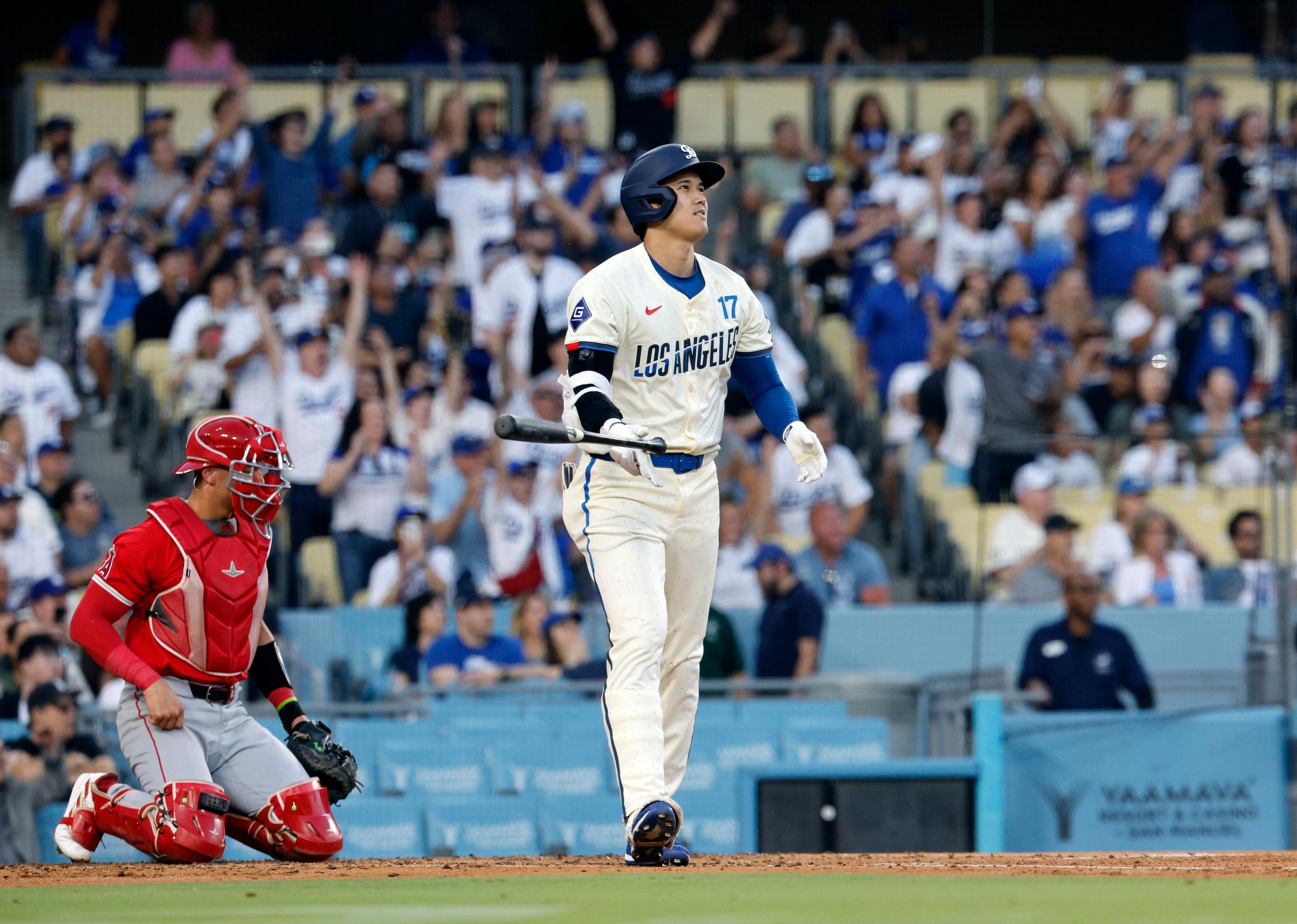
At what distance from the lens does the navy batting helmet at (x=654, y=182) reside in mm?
5098

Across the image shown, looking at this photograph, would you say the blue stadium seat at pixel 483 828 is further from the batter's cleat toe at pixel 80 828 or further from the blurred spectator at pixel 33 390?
the blurred spectator at pixel 33 390

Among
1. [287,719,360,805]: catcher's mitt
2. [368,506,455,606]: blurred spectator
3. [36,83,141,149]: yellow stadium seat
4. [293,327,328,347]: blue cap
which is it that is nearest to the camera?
[287,719,360,805]: catcher's mitt

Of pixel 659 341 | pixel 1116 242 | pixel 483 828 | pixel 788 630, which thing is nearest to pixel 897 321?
pixel 1116 242

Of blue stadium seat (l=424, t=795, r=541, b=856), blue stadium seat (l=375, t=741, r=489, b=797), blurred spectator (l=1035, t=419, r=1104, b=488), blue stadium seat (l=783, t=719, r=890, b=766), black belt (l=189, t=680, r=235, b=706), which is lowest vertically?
blue stadium seat (l=424, t=795, r=541, b=856)

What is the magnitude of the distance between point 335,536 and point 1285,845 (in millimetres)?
4933

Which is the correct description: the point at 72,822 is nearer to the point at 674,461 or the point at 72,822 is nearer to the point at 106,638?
the point at 106,638

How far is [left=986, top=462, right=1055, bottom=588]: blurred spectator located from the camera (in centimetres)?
906

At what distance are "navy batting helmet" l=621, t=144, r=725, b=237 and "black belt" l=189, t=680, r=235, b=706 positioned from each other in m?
1.76

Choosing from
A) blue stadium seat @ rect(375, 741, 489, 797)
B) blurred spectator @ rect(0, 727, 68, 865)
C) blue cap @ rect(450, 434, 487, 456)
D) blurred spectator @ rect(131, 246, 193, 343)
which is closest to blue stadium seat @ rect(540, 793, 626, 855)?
blue stadium seat @ rect(375, 741, 489, 797)

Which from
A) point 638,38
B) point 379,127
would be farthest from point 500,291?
point 638,38

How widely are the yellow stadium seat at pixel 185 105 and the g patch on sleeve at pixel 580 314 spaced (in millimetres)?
8086

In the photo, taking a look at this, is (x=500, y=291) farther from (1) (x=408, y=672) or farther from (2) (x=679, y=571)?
(2) (x=679, y=571)

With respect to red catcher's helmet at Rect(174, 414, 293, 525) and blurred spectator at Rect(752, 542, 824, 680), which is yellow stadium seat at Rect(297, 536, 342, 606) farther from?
red catcher's helmet at Rect(174, 414, 293, 525)

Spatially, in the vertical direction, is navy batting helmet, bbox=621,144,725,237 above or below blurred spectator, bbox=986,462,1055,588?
above
